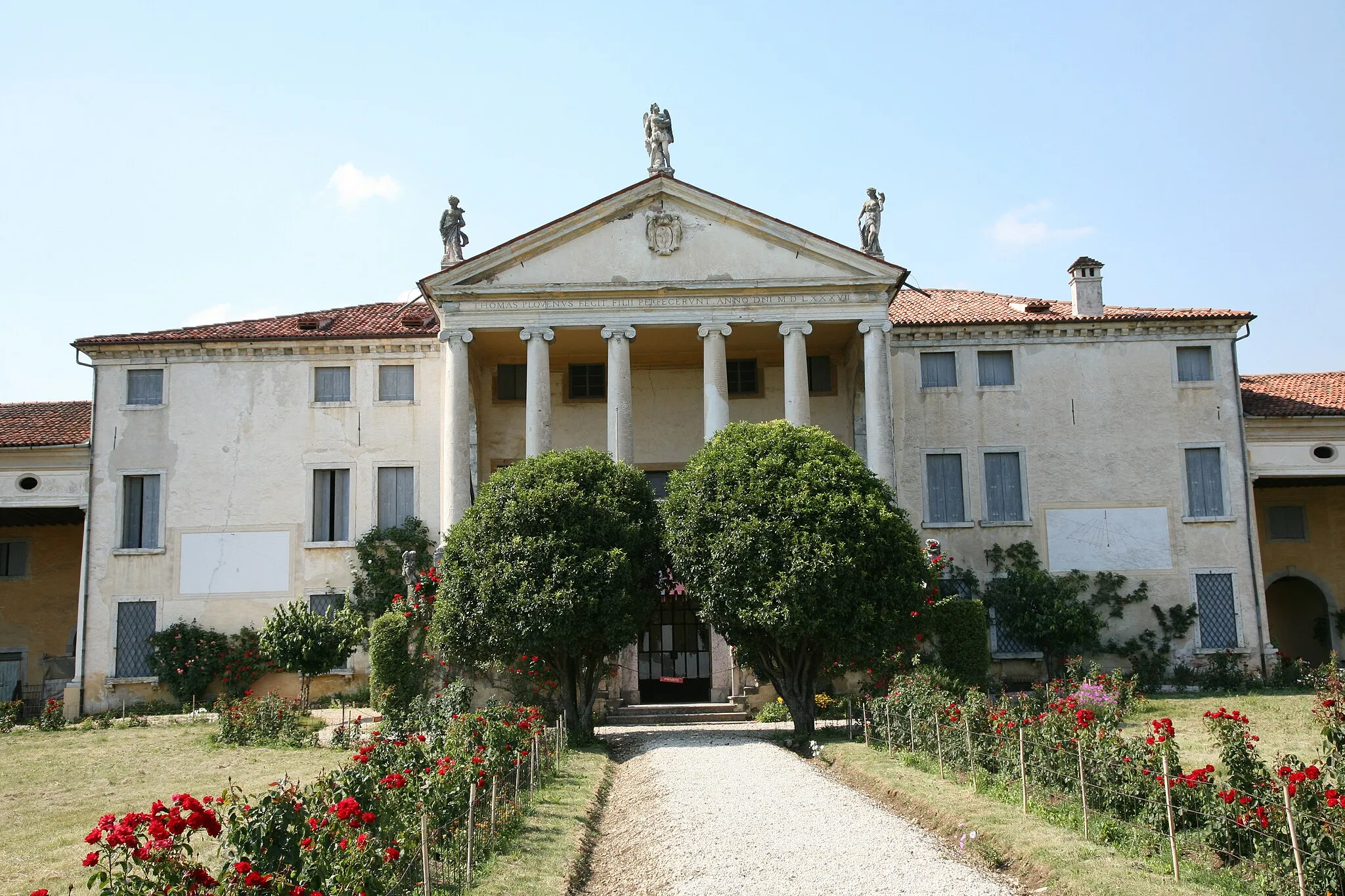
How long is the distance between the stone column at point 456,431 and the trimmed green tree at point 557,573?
3911 millimetres

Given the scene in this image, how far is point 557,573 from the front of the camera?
75.7ft

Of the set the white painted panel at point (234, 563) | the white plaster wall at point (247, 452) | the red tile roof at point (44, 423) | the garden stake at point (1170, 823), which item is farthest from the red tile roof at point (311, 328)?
the garden stake at point (1170, 823)

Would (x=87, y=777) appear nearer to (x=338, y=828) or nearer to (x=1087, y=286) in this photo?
(x=338, y=828)

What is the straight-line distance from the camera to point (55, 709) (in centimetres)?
2797

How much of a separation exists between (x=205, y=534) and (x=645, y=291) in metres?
13.7

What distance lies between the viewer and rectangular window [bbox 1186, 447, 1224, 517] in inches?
1276

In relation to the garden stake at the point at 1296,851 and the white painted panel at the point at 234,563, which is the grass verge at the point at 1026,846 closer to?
the garden stake at the point at 1296,851

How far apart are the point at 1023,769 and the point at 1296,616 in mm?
27810

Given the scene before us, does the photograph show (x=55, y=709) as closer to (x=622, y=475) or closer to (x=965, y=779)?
(x=622, y=475)

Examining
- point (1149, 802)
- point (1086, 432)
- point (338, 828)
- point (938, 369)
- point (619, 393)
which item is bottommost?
point (1149, 802)

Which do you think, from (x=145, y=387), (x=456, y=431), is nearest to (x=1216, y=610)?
(x=456, y=431)

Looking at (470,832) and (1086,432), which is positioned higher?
(1086,432)

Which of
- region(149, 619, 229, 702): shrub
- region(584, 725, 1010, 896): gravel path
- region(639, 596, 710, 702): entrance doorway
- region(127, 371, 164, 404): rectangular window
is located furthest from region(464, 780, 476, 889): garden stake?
region(127, 371, 164, 404): rectangular window

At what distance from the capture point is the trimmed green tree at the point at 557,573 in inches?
906
